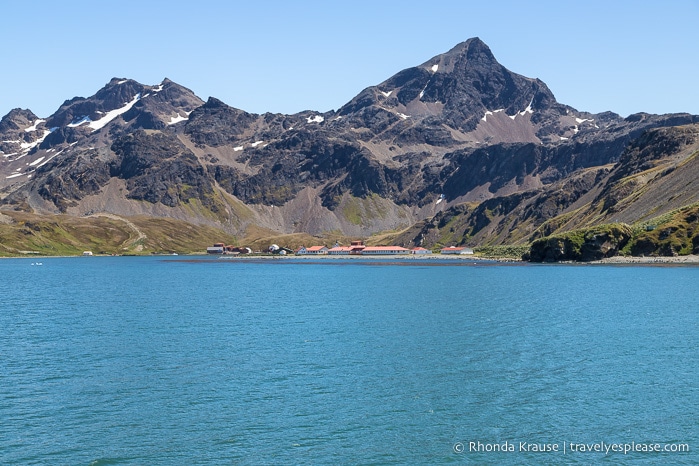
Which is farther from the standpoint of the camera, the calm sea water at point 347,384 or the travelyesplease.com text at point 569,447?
the calm sea water at point 347,384

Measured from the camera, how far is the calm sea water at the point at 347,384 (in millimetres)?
39750

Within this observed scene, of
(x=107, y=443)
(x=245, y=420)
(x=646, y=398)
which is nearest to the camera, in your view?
(x=107, y=443)

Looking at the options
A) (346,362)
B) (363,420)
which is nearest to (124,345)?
(346,362)

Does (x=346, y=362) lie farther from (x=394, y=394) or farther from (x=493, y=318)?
(x=493, y=318)

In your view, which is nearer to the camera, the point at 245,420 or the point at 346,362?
the point at 245,420

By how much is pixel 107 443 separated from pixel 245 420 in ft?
29.9

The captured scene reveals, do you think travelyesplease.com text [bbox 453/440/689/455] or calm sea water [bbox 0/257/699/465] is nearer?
travelyesplease.com text [bbox 453/440/689/455]

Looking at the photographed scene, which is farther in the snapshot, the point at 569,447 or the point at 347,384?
the point at 347,384

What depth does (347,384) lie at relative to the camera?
54.2 metres

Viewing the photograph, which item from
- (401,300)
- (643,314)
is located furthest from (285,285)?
(643,314)

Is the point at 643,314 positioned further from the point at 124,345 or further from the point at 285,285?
the point at 285,285

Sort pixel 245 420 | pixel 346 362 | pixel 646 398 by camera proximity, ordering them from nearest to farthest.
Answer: pixel 245 420
pixel 646 398
pixel 346 362

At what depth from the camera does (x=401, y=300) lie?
12425 cm

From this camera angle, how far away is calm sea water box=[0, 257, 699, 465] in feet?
130
